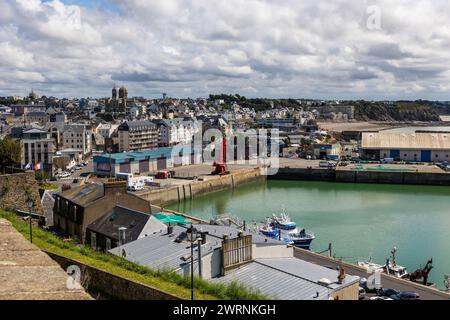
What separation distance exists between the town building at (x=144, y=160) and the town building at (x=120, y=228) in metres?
13.4

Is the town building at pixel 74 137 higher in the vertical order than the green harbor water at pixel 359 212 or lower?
higher

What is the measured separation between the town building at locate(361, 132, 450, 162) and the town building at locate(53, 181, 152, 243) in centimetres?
2262

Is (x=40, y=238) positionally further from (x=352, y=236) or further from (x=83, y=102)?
(x=83, y=102)

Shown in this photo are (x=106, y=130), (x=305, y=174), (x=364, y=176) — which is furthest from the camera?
(x=106, y=130)

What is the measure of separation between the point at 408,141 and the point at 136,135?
16.7 m

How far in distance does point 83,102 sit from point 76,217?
6657 cm

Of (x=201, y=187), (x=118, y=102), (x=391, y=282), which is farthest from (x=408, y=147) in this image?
(x=118, y=102)

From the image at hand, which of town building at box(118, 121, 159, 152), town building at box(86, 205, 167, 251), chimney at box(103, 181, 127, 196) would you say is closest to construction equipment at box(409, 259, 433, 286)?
town building at box(86, 205, 167, 251)

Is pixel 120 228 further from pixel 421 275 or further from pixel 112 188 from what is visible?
pixel 421 275

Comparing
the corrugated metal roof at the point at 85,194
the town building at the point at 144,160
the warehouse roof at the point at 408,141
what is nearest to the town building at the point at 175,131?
the town building at the point at 144,160

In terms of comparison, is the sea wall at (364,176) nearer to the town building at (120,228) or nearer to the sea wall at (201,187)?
the sea wall at (201,187)

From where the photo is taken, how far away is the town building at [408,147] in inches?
1161

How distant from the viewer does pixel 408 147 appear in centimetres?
3002
